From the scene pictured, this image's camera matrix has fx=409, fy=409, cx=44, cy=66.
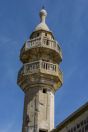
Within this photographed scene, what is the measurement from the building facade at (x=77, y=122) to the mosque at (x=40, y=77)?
2500 millimetres

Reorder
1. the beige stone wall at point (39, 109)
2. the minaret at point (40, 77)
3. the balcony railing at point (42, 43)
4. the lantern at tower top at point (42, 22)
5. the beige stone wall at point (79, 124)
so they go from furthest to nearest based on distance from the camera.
Answer: the lantern at tower top at point (42, 22) < the balcony railing at point (42, 43) < the minaret at point (40, 77) < the beige stone wall at point (39, 109) < the beige stone wall at point (79, 124)

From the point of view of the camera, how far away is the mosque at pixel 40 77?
22.3 meters

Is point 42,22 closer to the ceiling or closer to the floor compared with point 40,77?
closer to the ceiling

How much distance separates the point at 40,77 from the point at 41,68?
525 millimetres

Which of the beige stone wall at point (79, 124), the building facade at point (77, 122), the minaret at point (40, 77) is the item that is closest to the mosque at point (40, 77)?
the minaret at point (40, 77)

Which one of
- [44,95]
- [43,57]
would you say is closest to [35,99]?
[44,95]

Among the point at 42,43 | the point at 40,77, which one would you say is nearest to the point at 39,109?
the point at 40,77

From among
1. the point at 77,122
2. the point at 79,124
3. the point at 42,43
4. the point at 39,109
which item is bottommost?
the point at 79,124

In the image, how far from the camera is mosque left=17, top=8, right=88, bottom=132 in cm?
2234

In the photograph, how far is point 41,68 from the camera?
23453 mm

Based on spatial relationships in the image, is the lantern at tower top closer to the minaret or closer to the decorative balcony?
the minaret

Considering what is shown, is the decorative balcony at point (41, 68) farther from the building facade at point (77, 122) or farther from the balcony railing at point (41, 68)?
the building facade at point (77, 122)

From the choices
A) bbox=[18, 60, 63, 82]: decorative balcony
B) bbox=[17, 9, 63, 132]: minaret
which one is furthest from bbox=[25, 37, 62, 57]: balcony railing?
bbox=[18, 60, 63, 82]: decorative balcony

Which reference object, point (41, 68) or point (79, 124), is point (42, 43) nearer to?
point (41, 68)
